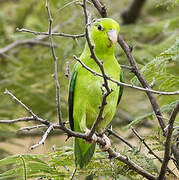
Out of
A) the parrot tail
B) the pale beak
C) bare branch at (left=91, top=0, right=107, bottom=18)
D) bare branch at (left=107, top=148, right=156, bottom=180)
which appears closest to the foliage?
the parrot tail

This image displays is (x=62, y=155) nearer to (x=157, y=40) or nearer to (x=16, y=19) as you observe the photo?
(x=157, y=40)

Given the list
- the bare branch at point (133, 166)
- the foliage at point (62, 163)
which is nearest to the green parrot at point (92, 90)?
the foliage at point (62, 163)

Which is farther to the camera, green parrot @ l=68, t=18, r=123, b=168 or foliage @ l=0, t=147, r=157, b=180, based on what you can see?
green parrot @ l=68, t=18, r=123, b=168

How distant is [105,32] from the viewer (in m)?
3.63

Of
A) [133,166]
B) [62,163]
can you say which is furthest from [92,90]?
[133,166]

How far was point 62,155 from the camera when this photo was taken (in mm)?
3355

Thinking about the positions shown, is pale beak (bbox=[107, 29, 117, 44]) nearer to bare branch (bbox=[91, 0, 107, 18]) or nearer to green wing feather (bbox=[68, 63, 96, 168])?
bare branch (bbox=[91, 0, 107, 18])

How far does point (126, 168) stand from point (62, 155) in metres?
0.56

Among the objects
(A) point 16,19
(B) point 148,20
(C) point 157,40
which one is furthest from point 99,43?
(B) point 148,20

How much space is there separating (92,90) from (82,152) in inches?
21.7

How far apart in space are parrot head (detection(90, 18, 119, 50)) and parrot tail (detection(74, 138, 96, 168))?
0.90 meters

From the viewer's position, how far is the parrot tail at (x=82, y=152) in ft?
11.0

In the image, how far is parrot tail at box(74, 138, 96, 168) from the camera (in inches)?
132

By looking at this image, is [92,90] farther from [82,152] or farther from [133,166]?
[133,166]
